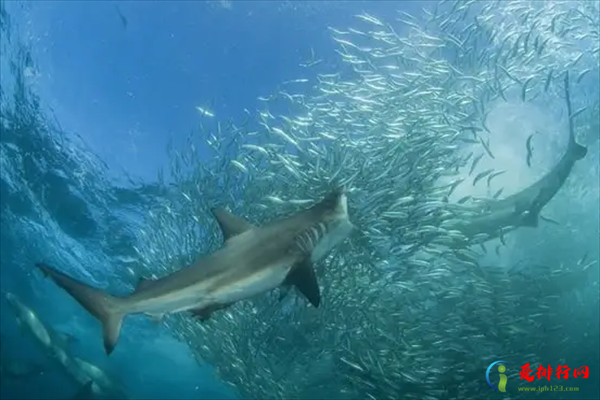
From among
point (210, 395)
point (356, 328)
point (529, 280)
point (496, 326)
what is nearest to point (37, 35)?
point (356, 328)

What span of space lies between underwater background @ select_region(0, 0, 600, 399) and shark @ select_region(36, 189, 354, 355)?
4897 millimetres

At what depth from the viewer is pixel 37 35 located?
12.6 metres

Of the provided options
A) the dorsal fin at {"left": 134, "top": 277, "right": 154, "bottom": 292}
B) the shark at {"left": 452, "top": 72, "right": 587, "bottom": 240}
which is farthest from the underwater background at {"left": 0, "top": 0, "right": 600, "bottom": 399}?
the dorsal fin at {"left": 134, "top": 277, "right": 154, "bottom": 292}

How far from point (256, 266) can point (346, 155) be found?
629 cm

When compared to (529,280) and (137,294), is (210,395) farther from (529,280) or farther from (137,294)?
(137,294)

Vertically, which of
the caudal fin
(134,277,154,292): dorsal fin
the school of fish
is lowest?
the caudal fin

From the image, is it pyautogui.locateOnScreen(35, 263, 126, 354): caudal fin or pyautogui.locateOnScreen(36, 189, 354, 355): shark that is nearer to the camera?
pyautogui.locateOnScreen(36, 189, 354, 355): shark

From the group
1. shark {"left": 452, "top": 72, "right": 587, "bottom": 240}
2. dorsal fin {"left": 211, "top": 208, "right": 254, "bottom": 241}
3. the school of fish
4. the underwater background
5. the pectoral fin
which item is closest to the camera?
the pectoral fin

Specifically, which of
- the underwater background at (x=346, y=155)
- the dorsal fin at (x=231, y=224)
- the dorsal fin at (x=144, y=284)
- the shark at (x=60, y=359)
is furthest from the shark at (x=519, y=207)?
the shark at (x=60, y=359)

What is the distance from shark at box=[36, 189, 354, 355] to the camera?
12.0 ft

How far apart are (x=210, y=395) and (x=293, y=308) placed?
28.6 metres

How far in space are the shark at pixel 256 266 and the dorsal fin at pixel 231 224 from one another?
0.04 ft

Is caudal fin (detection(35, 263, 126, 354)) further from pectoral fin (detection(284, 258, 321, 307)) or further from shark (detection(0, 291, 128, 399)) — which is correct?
shark (detection(0, 291, 128, 399))

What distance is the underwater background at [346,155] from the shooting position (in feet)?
33.1
